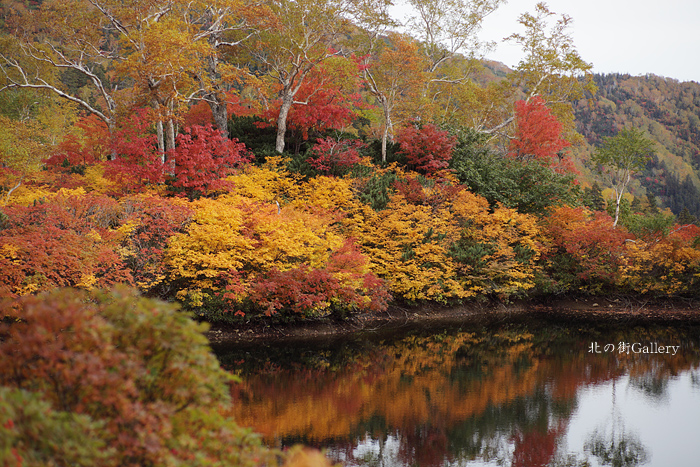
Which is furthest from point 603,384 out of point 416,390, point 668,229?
point 668,229

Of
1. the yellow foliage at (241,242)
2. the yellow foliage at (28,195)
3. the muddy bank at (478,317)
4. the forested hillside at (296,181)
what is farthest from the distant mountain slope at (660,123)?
the yellow foliage at (28,195)

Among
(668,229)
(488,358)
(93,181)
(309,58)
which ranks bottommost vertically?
(488,358)

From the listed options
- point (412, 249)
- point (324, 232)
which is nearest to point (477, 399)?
point (324, 232)

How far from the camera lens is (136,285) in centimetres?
1154

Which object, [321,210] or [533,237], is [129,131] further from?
[533,237]

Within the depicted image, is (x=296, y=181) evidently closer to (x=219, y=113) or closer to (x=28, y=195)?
(x=219, y=113)

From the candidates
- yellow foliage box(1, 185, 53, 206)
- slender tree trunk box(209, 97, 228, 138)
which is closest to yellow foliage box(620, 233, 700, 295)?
slender tree trunk box(209, 97, 228, 138)

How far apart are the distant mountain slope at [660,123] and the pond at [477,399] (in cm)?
5472

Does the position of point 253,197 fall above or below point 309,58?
below

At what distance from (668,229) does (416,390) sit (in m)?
15.1

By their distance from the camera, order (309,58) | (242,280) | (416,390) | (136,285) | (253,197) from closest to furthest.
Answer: (416,390), (136,285), (242,280), (253,197), (309,58)

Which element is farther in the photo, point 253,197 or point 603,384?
point 253,197

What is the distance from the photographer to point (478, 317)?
1789 centimetres

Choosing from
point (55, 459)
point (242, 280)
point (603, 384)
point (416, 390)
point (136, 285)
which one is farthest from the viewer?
point (242, 280)
